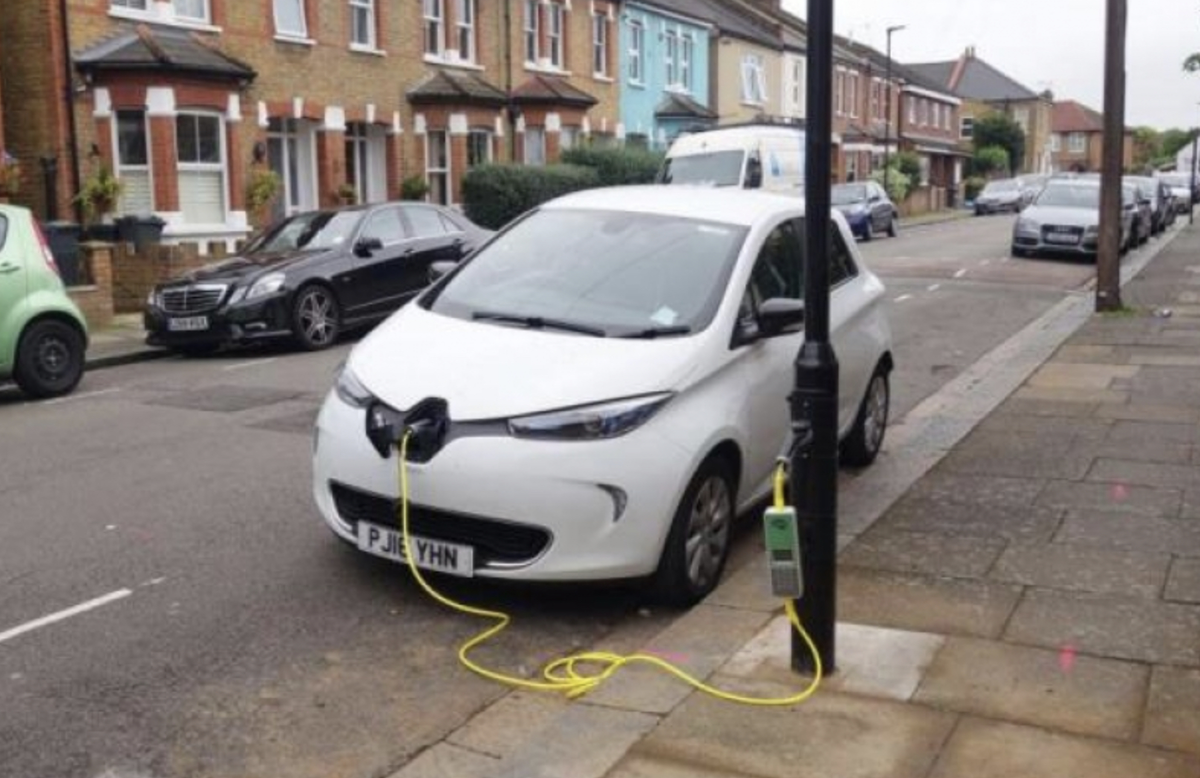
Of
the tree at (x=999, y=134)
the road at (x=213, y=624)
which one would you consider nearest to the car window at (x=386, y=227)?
the road at (x=213, y=624)

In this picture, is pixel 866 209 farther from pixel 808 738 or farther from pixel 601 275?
pixel 808 738

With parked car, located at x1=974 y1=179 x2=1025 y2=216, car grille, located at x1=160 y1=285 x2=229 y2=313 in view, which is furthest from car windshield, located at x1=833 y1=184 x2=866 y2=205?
car grille, located at x1=160 y1=285 x2=229 y2=313

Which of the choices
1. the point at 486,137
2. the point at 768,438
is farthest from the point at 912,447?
the point at 486,137

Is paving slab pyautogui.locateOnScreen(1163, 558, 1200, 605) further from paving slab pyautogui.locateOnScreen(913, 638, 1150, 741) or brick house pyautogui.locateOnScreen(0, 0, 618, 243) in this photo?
brick house pyautogui.locateOnScreen(0, 0, 618, 243)

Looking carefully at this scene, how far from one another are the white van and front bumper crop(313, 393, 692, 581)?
21.6 metres

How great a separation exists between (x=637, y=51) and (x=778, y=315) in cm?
3428

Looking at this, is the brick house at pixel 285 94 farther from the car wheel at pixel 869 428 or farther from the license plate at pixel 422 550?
the license plate at pixel 422 550

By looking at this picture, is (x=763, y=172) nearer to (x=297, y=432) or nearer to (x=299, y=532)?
(x=297, y=432)

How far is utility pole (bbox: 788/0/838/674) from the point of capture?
424cm

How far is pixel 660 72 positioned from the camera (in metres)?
40.2

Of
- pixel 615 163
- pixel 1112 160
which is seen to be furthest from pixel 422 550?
pixel 615 163

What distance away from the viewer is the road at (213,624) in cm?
425

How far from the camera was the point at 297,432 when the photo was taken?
930 centimetres

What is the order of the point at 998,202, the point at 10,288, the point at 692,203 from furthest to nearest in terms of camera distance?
the point at 998,202
the point at 10,288
the point at 692,203
